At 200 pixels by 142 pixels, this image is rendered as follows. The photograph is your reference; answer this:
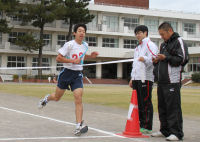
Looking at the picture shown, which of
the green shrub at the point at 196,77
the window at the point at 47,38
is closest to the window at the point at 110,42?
the window at the point at 47,38

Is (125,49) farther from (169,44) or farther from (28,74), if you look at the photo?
(169,44)

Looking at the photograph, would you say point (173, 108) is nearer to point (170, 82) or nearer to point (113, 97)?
point (170, 82)

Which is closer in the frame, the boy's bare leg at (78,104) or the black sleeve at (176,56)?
the black sleeve at (176,56)

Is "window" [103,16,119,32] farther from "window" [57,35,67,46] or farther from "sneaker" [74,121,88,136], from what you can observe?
"sneaker" [74,121,88,136]

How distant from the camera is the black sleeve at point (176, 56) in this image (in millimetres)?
6459

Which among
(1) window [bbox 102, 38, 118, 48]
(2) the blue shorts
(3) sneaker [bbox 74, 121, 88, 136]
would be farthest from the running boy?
(1) window [bbox 102, 38, 118, 48]

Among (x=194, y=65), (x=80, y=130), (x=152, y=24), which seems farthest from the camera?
(x=152, y=24)

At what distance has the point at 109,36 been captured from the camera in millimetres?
67875

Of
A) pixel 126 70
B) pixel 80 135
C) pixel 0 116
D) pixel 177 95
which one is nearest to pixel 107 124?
pixel 80 135

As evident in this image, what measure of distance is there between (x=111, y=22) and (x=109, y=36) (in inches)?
111

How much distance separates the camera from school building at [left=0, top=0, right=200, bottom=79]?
198ft

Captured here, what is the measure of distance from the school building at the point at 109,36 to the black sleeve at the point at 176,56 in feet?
169

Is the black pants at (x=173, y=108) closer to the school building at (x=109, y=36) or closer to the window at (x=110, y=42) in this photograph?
the school building at (x=109, y=36)

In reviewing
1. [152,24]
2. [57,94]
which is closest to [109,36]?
[152,24]
